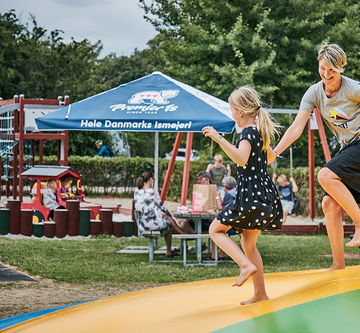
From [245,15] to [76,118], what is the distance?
12245 millimetres

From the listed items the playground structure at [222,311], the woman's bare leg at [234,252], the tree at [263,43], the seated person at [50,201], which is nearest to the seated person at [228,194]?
the playground structure at [222,311]

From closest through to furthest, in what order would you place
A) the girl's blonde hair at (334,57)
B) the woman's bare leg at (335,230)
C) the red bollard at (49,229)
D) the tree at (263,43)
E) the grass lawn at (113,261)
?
the girl's blonde hair at (334,57) → the woman's bare leg at (335,230) → the grass lawn at (113,261) → the red bollard at (49,229) → the tree at (263,43)

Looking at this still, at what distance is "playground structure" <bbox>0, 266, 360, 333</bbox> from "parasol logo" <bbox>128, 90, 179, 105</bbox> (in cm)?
475

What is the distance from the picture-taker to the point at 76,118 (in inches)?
324

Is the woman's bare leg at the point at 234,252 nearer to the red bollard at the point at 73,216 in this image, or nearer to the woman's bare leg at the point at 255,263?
the woman's bare leg at the point at 255,263

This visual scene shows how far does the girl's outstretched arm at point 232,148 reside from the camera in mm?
3297

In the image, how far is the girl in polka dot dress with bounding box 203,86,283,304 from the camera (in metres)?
3.41

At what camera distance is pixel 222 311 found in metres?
3.02

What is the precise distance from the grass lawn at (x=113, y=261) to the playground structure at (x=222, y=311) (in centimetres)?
271

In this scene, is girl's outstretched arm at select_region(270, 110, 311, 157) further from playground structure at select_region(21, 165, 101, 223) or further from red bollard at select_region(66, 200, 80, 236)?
playground structure at select_region(21, 165, 101, 223)

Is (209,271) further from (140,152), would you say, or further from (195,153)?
(140,152)

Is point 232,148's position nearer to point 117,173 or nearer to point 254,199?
point 254,199

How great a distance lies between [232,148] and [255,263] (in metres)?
0.83

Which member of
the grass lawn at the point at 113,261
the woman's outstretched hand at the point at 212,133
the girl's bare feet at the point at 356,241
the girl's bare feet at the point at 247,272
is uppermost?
the woman's outstretched hand at the point at 212,133
